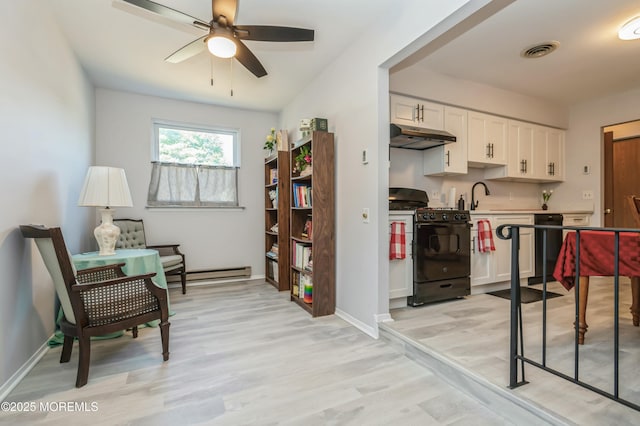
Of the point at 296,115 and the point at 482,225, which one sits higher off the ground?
the point at 296,115

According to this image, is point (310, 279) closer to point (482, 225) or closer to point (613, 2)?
point (482, 225)

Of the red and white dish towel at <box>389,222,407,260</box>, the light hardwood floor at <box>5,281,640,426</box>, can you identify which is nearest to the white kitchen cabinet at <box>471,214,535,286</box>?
the light hardwood floor at <box>5,281,640,426</box>

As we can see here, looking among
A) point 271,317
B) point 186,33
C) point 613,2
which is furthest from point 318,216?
point 613,2

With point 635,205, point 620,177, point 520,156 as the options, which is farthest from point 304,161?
point 620,177

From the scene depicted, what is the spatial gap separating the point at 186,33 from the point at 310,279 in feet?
8.59

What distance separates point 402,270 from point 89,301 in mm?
2473

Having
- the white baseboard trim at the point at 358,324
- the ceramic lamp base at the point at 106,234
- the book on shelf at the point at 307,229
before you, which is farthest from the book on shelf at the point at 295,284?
the ceramic lamp base at the point at 106,234

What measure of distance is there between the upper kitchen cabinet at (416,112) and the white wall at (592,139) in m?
2.59

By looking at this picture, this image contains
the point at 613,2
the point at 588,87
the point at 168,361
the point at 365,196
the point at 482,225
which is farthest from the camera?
the point at 588,87

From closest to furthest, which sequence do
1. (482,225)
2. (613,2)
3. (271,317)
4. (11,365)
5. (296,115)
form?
(11,365)
(613,2)
(271,317)
(482,225)
(296,115)

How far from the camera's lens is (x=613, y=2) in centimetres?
225

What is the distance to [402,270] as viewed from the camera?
290 cm

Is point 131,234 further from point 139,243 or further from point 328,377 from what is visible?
point 328,377

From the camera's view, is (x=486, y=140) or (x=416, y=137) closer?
(x=416, y=137)
